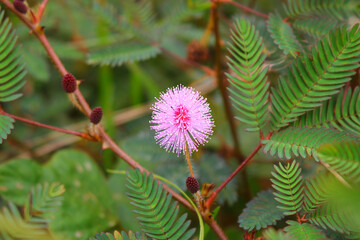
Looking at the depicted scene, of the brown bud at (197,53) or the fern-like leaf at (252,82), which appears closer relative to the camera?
the fern-like leaf at (252,82)

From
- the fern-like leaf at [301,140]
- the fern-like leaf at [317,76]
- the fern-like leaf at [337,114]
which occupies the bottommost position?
the fern-like leaf at [301,140]

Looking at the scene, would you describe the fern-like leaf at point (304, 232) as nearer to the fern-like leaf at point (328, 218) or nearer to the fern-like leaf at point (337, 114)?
the fern-like leaf at point (328, 218)

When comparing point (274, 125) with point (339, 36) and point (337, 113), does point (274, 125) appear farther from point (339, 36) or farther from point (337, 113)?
point (339, 36)

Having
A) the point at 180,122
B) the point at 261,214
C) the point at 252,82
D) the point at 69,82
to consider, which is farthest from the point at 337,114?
the point at 69,82

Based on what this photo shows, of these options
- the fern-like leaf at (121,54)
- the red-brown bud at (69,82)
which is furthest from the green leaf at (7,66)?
the fern-like leaf at (121,54)

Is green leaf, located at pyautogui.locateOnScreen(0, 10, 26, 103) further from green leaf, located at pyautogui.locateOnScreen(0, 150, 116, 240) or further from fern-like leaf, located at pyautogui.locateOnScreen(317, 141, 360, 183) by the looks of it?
fern-like leaf, located at pyautogui.locateOnScreen(317, 141, 360, 183)

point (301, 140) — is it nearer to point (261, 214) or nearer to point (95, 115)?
point (261, 214)
